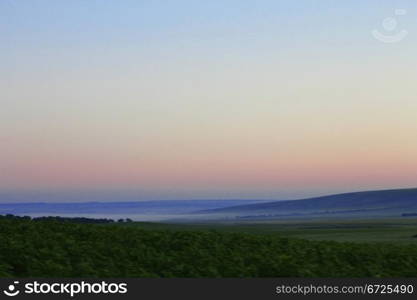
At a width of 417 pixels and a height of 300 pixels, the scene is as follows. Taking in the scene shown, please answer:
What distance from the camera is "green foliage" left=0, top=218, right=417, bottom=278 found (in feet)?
74.2

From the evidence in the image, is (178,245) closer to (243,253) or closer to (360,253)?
(243,253)

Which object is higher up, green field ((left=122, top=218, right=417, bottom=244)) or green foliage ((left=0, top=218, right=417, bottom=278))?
green foliage ((left=0, top=218, right=417, bottom=278))

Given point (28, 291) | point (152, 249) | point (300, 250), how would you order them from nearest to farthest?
point (28, 291) < point (152, 249) < point (300, 250)

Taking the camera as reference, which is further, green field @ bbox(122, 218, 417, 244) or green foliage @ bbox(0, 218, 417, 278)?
green field @ bbox(122, 218, 417, 244)

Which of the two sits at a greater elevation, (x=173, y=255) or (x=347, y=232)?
(x=173, y=255)

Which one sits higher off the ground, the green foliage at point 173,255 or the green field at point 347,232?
the green foliage at point 173,255

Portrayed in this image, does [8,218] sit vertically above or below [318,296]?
above

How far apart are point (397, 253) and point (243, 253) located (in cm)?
659

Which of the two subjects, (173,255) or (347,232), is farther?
(347,232)

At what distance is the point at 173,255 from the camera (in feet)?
83.3

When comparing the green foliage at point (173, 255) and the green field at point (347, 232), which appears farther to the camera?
the green field at point (347, 232)

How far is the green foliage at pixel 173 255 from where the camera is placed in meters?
22.6

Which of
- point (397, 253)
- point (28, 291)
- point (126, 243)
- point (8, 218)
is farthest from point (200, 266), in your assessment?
point (8, 218)

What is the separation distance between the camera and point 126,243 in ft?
88.6
